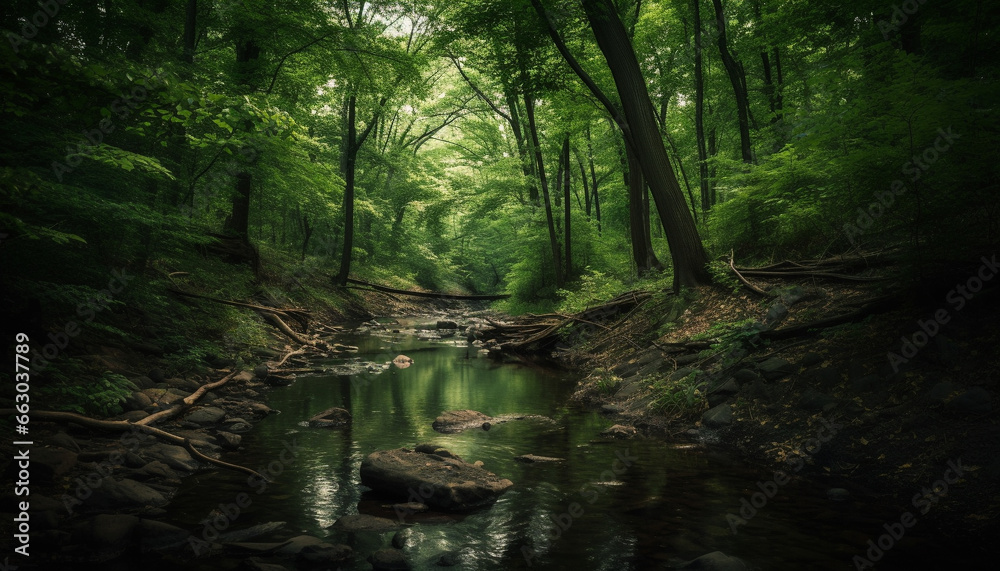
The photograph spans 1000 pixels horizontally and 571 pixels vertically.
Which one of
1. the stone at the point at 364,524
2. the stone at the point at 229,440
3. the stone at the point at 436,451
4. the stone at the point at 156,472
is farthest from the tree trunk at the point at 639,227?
the stone at the point at 156,472

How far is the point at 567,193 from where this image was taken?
1822 cm

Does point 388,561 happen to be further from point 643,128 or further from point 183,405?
point 643,128

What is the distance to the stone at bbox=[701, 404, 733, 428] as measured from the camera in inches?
253

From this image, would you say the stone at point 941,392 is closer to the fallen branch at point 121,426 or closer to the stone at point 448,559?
the stone at point 448,559

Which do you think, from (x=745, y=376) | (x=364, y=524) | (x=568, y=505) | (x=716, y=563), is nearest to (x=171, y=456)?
(x=364, y=524)

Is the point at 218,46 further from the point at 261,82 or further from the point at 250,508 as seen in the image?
the point at 250,508

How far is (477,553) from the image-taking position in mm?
3854

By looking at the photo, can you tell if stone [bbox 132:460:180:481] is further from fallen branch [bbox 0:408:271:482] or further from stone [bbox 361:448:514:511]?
stone [bbox 361:448:514:511]

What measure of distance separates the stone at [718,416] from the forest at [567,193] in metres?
0.35

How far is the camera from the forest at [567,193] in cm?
478

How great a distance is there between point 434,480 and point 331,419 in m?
3.17

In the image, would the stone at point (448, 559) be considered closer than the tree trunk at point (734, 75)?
Yes

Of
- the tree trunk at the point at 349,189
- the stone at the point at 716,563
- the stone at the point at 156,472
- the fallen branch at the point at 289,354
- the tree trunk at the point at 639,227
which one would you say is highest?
the tree trunk at the point at 349,189

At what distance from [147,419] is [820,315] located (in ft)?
28.7
